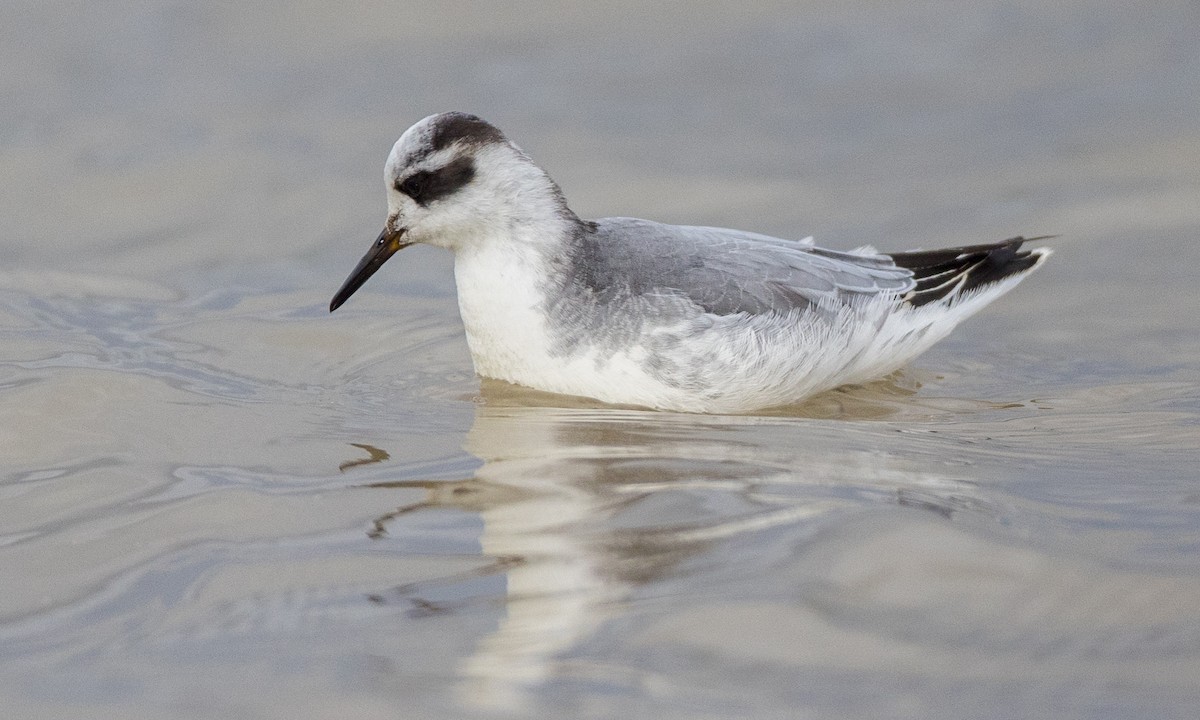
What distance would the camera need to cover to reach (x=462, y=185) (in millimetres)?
6270

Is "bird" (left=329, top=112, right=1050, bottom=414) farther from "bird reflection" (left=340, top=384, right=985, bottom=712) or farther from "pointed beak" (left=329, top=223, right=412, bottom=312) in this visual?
"bird reflection" (left=340, top=384, right=985, bottom=712)

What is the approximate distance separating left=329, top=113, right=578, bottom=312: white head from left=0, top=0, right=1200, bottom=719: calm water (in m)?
0.78

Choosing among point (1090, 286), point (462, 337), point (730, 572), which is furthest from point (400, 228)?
point (1090, 286)

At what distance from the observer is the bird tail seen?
6824mm

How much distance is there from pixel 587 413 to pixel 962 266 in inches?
85.1

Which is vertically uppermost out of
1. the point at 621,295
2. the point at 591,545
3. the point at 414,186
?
the point at 414,186

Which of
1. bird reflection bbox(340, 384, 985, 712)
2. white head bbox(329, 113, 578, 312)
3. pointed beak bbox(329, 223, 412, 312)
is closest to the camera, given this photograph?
bird reflection bbox(340, 384, 985, 712)

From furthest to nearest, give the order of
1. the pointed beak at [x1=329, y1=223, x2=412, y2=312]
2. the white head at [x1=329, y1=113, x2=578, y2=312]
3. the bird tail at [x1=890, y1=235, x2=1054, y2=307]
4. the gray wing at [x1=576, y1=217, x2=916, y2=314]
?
1. the bird tail at [x1=890, y1=235, x2=1054, y2=307]
2. the pointed beak at [x1=329, y1=223, x2=412, y2=312]
3. the white head at [x1=329, y1=113, x2=578, y2=312]
4. the gray wing at [x1=576, y1=217, x2=916, y2=314]

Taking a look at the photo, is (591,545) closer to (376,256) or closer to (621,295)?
(621,295)

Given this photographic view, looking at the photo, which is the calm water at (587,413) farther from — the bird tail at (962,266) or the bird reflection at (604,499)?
the bird tail at (962,266)

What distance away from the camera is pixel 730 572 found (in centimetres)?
415

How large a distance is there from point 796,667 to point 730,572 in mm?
525

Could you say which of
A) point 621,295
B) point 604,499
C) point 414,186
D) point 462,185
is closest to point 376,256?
point 414,186

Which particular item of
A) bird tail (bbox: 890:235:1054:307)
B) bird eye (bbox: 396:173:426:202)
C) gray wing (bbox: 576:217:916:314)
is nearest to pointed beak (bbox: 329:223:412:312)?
bird eye (bbox: 396:173:426:202)
